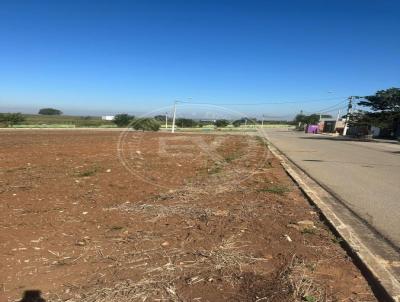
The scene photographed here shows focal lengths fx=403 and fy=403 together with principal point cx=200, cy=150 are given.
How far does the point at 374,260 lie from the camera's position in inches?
176

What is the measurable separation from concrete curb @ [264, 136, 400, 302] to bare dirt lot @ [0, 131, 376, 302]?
13cm

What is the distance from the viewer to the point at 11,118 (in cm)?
6134

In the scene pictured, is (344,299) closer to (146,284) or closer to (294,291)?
(294,291)

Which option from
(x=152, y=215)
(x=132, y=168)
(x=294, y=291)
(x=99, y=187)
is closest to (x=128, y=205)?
(x=152, y=215)

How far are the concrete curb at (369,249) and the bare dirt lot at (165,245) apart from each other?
0.13 m

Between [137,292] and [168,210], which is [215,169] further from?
[137,292]

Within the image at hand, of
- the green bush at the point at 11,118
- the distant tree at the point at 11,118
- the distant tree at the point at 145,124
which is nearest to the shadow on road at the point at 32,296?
the distant tree at the point at 145,124

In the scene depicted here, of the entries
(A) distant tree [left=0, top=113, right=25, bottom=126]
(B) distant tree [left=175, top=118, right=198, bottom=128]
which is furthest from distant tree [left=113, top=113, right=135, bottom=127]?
(A) distant tree [left=0, top=113, right=25, bottom=126]

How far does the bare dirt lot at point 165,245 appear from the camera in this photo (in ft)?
12.2

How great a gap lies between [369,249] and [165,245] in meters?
2.54

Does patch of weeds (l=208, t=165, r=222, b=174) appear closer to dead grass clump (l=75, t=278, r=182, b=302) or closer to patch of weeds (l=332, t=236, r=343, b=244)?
patch of weeds (l=332, t=236, r=343, b=244)

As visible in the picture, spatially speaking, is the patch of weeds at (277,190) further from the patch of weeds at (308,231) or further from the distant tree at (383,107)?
the distant tree at (383,107)

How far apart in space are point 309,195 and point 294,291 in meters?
5.06

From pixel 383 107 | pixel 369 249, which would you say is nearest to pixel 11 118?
pixel 383 107
